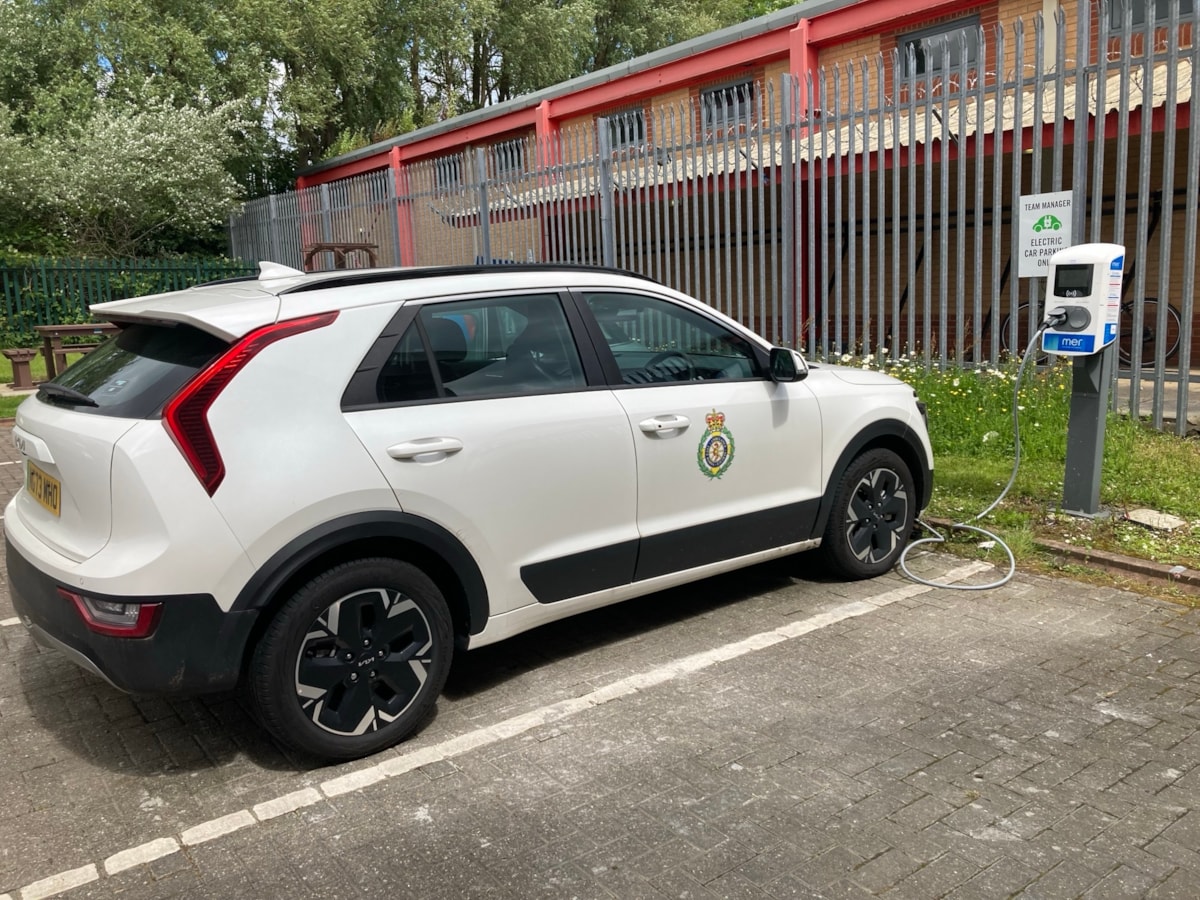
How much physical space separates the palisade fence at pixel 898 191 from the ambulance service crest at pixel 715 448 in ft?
12.8

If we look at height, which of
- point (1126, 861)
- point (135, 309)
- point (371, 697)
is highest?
point (135, 309)

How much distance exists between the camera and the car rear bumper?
10.3 feet

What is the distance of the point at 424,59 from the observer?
97.2ft

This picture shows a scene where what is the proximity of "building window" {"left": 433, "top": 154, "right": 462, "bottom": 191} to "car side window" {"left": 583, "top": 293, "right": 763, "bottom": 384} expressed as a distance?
993cm

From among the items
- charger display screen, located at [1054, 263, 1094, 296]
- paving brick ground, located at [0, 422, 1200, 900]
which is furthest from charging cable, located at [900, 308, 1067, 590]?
paving brick ground, located at [0, 422, 1200, 900]

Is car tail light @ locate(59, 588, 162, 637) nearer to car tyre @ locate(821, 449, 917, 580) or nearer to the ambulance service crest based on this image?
the ambulance service crest

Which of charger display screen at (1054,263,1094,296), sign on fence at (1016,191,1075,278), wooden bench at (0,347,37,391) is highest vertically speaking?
sign on fence at (1016,191,1075,278)

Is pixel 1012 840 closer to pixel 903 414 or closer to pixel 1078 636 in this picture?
pixel 1078 636

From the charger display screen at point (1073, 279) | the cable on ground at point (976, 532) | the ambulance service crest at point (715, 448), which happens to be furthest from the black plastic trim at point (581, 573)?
the charger display screen at point (1073, 279)

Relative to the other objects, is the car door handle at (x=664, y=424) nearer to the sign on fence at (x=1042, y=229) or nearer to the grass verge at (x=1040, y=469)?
the grass verge at (x=1040, y=469)

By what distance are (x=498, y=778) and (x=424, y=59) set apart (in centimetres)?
2952

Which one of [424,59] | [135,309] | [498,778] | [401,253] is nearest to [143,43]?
[424,59]

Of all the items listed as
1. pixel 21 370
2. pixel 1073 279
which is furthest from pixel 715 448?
pixel 21 370

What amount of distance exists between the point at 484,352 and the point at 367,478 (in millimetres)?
782
